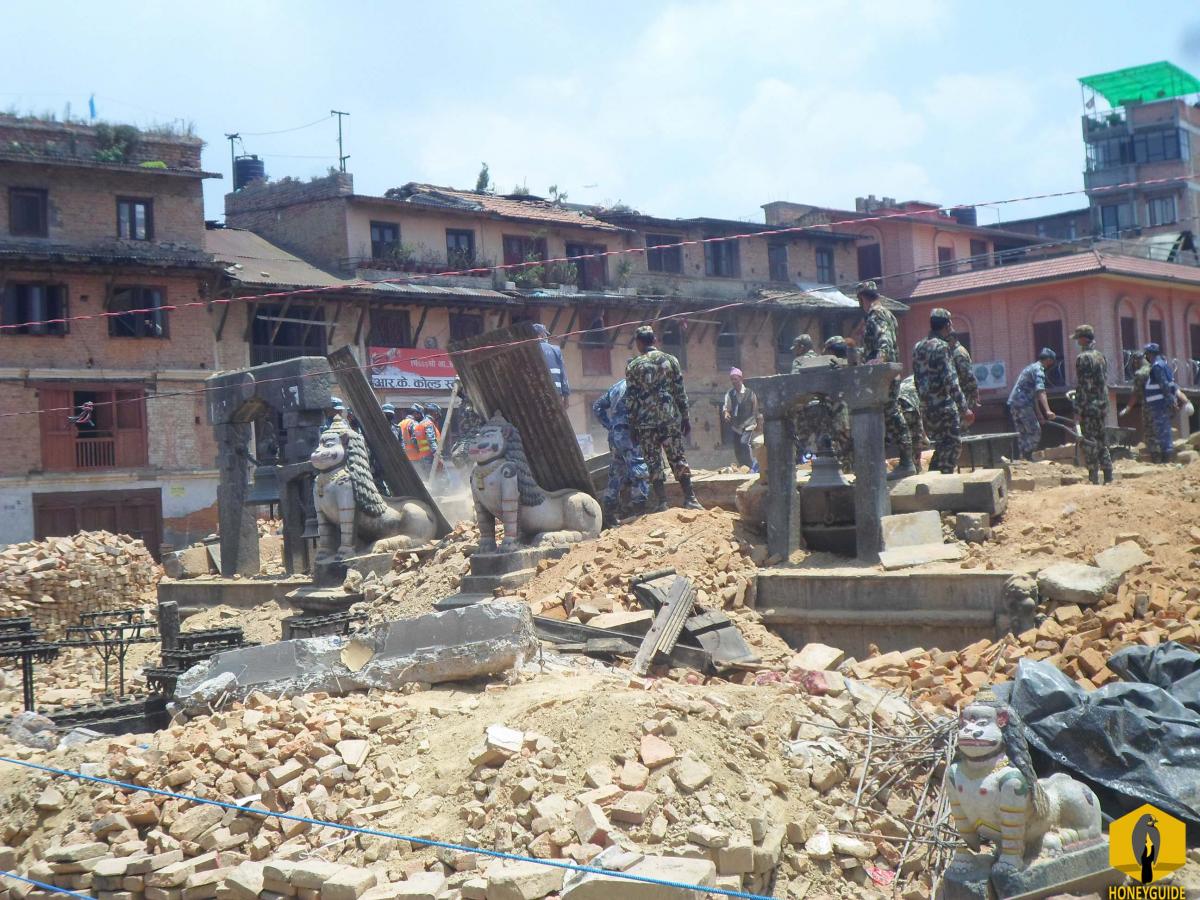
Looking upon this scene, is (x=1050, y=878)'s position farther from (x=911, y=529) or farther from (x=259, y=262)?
(x=259, y=262)

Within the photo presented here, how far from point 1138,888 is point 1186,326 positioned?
36.0 meters

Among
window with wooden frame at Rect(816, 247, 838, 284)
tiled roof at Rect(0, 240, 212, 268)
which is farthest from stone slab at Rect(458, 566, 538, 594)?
window with wooden frame at Rect(816, 247, 838, 284)

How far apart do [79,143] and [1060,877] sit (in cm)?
2937

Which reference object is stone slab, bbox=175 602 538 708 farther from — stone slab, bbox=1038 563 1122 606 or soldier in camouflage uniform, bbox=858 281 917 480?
soldier in camouflage uniform, bbox=858 281 917 480

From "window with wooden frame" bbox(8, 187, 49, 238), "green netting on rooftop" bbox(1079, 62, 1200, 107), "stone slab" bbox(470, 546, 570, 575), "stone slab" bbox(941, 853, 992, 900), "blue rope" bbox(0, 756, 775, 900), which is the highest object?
"green netting on rooftop" bbox(1079, 62, 1200, 107)

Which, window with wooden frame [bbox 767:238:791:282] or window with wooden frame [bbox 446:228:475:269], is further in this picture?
window with wooden frame [bbox 767:238:791:282]

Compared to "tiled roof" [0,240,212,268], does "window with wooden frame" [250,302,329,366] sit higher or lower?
lower

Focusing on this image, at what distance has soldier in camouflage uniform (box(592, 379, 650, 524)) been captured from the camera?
13000 mm

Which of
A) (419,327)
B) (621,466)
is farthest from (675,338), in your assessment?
(621,466)

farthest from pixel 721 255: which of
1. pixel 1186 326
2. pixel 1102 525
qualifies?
pixel 1102 525

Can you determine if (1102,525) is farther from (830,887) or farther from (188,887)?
(188,887)

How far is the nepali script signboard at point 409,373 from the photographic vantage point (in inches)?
1220

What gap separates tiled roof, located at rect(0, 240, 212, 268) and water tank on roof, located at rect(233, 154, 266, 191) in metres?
7.52

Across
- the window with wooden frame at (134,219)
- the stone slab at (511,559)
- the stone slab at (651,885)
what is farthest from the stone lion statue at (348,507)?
the window with wooden frame at (134,219)
